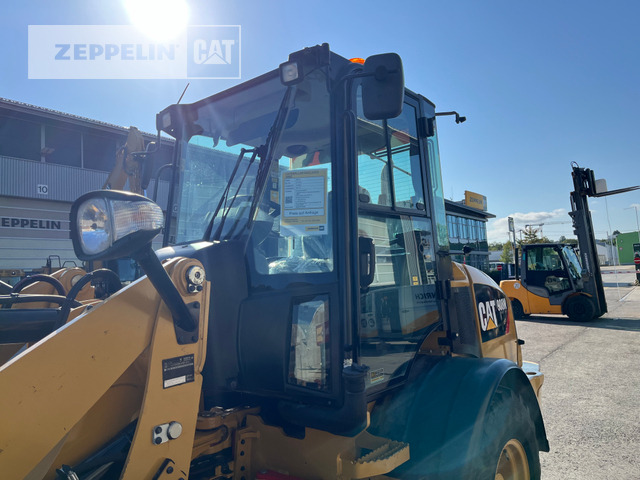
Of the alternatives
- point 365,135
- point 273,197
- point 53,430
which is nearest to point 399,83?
point 365,135

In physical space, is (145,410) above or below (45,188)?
below

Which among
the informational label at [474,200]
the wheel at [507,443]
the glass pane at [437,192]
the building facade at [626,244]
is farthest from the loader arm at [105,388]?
the building facade at [626,244]

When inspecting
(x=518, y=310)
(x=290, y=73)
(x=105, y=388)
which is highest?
(x=290, y=73)

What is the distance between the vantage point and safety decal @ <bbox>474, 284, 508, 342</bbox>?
2992 millimetres

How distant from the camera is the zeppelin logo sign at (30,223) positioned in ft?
65.5

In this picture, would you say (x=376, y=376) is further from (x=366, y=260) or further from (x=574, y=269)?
(x=574, y=269)

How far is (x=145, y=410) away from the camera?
1.61 metres

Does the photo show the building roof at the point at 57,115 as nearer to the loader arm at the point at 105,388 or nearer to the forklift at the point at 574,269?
the forklift at the point at 574,269

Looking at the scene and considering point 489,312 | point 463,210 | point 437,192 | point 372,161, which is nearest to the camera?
point 372,161

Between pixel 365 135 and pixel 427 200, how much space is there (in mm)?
705

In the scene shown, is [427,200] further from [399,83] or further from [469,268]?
[399,83]

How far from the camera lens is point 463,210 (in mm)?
43250

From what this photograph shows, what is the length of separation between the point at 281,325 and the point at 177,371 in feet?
1.64

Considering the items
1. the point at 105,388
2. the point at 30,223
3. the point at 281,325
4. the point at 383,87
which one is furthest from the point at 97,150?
the point at 105,388
